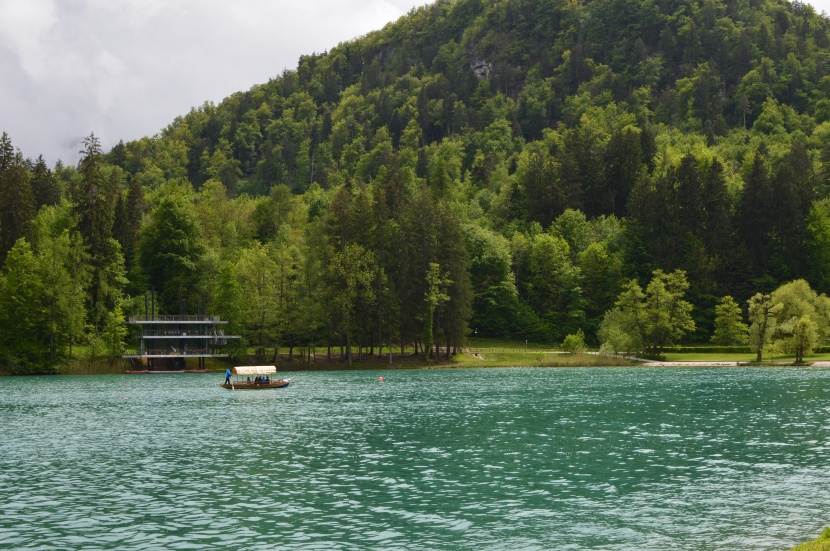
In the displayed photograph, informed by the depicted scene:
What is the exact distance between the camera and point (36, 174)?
182 m

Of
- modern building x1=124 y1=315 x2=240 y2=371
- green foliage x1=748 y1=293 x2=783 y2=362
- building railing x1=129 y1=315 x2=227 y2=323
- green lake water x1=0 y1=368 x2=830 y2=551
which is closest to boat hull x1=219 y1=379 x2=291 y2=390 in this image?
green lake water x1=0 y1=368 x2=830 y2=551

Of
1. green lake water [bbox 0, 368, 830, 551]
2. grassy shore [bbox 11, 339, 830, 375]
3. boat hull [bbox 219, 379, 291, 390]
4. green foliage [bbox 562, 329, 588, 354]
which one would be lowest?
green lake water [bbox 0, 368, 830, 551]

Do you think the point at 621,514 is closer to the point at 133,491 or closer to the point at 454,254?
the point at 133,491

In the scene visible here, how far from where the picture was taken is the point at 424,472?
40.7 metres

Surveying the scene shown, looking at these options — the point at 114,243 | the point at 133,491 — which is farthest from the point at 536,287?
the point at 133,491

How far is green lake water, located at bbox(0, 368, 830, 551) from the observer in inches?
1155

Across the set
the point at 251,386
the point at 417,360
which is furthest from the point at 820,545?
the point at 417,360

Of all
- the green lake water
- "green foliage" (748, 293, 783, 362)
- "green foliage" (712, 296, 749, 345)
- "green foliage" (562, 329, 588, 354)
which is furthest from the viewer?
"green foliage" (562, 329, 588, 354)

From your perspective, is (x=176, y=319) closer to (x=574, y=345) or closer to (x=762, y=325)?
(x=574, y=345)

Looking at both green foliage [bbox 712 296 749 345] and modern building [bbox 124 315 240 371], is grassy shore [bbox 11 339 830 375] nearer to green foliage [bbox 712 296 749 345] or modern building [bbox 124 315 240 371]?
modern building [bbox 124 315 240 371]

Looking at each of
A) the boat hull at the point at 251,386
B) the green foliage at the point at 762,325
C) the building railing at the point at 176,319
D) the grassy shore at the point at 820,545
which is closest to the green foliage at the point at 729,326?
the green foliage at the point at 762,325

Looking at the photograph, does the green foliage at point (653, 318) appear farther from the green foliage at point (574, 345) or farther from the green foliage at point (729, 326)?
the green foliage at point (729, 326)

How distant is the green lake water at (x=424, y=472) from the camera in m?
29.3

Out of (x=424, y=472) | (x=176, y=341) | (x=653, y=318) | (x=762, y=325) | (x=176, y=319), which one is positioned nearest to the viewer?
(x=424, y=472)
